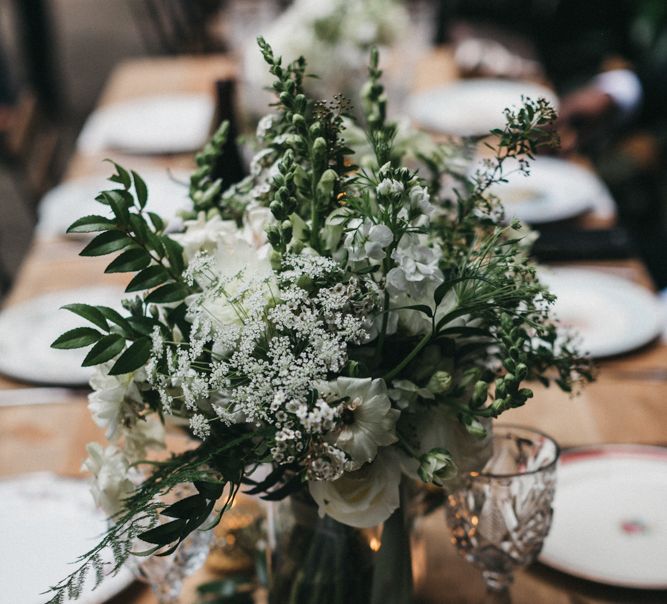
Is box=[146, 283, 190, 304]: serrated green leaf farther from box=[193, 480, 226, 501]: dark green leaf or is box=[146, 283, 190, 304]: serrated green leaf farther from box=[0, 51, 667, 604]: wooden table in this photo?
box=[0, 51, 667, 604]: wooden table

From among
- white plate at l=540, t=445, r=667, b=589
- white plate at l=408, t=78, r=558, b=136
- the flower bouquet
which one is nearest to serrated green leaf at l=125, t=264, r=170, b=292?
the flower bouquet

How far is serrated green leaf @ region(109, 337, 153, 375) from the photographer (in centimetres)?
68

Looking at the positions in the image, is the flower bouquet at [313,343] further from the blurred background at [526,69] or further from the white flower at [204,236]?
the blurred background at [526,69]

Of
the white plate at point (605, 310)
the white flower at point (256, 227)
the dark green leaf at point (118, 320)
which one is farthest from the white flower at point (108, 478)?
the white plate at point (605, 310)

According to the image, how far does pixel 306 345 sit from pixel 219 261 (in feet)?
0.39

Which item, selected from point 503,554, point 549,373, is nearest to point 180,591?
point 503,554

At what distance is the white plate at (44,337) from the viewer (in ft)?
4.43

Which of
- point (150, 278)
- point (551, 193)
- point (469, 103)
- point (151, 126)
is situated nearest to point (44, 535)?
point (150, 278)

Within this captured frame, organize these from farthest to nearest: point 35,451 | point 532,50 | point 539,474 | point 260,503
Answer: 1. point 532,50
2. point 35,451
3. point 260,503
4. point 539,474

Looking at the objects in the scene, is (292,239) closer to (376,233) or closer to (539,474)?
(376,233)

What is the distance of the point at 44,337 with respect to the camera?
57.5 inches

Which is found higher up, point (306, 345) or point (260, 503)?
point (306, 345)

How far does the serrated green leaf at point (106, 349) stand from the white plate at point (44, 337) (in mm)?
649

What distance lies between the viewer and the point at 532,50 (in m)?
3.04
